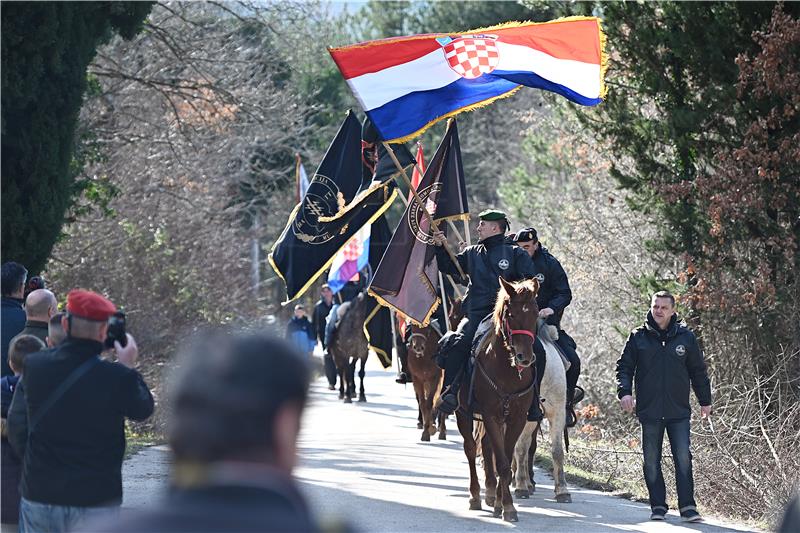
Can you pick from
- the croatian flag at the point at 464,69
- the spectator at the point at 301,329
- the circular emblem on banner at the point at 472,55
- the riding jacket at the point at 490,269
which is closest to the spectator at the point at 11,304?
the riding jacket at the point at 490,269

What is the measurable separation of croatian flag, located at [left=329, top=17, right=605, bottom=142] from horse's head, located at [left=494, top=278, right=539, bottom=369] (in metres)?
2.90

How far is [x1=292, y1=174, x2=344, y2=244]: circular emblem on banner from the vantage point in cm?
1582

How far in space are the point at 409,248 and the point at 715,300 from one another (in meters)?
3.76

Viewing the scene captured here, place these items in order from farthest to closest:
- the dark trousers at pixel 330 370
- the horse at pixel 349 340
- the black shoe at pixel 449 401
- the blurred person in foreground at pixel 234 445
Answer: the dark trousers at pixel 330 370 → the horse at pixel 349 340 → the black shoe at pixel 449 401 → the blurred person in foreground at pixel 234 445

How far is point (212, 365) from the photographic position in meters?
2.91

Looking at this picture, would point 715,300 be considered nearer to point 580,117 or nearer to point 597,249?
point 580,117

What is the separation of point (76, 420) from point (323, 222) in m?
9.59

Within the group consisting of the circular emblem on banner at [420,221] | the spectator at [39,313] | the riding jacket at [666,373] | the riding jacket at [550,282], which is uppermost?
the circular emblem on banner at [420,221]

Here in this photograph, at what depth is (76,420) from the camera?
6.38m

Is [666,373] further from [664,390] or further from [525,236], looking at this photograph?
→ [525,236]

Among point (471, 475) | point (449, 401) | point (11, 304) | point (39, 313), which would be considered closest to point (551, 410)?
point (471, 475)

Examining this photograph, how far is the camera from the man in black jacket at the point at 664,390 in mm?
11891

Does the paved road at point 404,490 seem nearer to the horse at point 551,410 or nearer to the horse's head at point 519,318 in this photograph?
the horse at point 551,410

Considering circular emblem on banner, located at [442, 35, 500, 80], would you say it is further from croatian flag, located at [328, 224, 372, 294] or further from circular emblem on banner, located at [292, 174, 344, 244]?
croatian flag, located at [328, 224, 372, 294]
